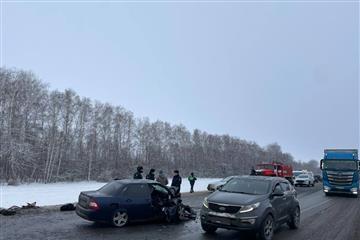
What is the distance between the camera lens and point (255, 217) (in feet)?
32.4

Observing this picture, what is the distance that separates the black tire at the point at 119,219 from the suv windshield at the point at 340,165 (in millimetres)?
21094

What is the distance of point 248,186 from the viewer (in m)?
11.4

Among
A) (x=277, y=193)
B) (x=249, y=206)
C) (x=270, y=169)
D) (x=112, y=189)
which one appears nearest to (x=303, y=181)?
(x=270, y=169)

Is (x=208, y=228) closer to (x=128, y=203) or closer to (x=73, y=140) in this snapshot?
(x=128, y=203)

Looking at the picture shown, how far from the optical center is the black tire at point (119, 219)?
1160 centimetres

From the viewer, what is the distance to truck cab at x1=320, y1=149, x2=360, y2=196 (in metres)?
27.8

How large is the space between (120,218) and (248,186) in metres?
4.13

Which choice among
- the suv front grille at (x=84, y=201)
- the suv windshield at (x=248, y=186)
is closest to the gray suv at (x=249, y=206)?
the suv windshield at (x=248, y=186)

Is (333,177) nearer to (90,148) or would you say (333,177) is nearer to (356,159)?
(356,159)

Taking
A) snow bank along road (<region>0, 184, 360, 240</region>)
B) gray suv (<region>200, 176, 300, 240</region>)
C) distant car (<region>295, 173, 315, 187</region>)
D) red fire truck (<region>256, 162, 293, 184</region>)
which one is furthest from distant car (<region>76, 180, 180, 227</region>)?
distant car (<region>295, 173, 315, 187</region>)

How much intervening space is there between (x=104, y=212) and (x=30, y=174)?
1753 inches

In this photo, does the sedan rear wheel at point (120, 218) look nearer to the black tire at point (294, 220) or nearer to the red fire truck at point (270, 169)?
the black tire at point (294, 220)

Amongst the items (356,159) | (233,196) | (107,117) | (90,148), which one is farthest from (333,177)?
(107,117)

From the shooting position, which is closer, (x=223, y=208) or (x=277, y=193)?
(x=223, y=208)
